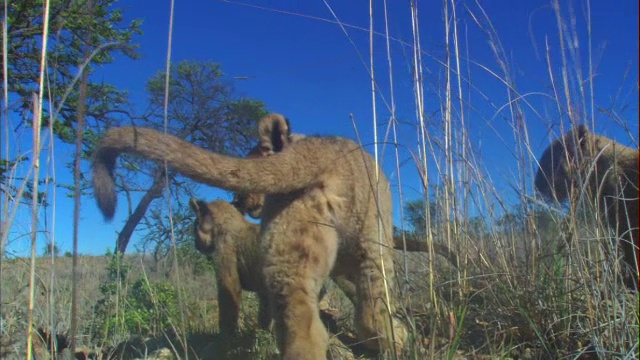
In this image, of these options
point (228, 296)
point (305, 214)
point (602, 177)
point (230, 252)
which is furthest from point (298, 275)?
point (230, 252)

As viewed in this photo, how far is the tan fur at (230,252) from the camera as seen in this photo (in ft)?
18.9

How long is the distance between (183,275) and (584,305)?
24.5ft

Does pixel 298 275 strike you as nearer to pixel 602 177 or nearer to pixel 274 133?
pixel 274 133

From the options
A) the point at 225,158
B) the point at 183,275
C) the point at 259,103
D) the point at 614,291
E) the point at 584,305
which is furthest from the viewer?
the point at 259,103

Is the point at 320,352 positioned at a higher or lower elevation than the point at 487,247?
lower

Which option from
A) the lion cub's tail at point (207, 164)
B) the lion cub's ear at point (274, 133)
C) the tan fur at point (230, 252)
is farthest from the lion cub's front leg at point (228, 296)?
the lion cub's tail at point (207, 164)

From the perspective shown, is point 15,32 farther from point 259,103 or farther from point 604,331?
point 604,331

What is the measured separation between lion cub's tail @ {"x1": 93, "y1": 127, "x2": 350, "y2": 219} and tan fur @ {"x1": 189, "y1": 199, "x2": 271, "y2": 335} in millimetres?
1740

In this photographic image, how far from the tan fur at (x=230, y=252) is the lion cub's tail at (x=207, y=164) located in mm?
1740

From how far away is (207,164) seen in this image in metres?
3.71

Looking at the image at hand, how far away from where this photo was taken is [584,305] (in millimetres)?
3566

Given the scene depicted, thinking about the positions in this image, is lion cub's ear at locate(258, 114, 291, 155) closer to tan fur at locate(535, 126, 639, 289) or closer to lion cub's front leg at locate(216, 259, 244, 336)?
lion cub's front leg at locate(216, 259, 244, 336)

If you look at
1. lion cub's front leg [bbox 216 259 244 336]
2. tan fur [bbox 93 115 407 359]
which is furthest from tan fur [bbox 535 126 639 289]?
lion cub's front leg [bbox 216 259 244 336]

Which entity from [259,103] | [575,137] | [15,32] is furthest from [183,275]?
[575,137]
